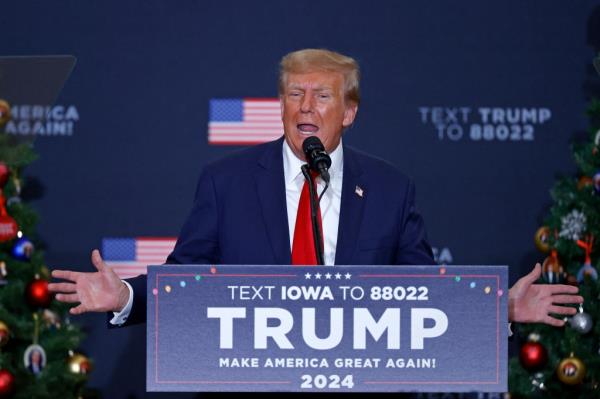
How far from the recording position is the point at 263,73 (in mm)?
5902

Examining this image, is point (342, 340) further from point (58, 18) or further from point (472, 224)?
point (58, 18)

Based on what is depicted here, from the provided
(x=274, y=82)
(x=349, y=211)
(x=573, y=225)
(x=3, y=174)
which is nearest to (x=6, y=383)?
(x=3, y=174)

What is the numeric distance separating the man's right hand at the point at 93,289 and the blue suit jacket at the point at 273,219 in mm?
441

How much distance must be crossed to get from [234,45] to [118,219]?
111cm

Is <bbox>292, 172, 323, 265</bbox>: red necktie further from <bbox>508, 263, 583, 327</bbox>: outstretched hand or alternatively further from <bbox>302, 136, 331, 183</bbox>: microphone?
<bbox>508, 263, 583, 327</bbox>: outstretched hand

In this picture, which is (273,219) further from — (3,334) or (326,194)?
(3,334)

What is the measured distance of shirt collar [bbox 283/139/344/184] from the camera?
326 centimetres

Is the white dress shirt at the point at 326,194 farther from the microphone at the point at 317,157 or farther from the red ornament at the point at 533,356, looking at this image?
the red ornament at the point at 533,356

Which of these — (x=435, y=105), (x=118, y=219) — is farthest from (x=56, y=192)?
(x=435, y=105)

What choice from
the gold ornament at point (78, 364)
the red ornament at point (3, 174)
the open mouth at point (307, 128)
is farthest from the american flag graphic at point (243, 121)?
the open mouth at point (307, 128)

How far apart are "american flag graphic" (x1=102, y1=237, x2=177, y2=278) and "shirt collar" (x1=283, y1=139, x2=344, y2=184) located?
8.62 ft

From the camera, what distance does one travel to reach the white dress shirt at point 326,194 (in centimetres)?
313

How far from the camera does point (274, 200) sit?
125 inches

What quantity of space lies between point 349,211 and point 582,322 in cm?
237
